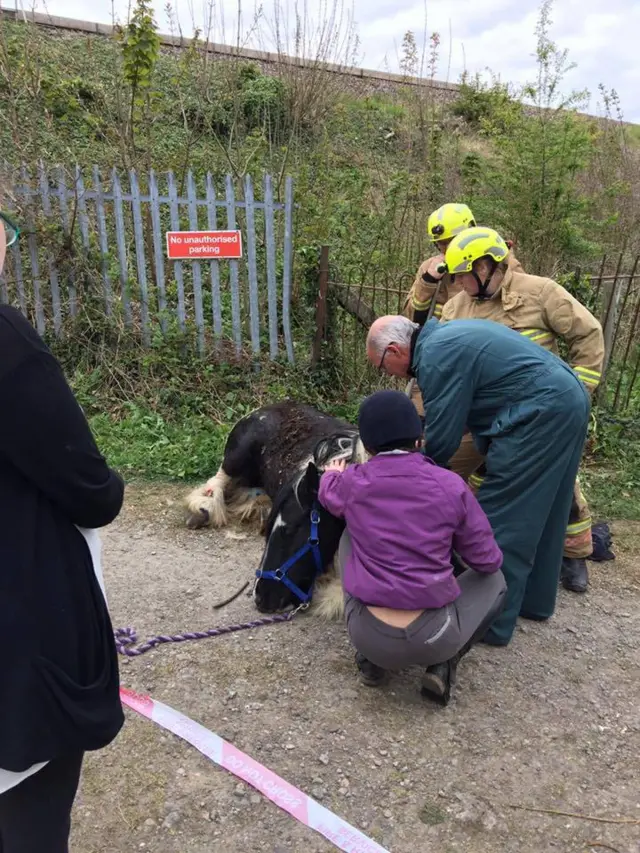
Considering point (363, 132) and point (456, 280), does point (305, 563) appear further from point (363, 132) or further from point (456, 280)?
point (363, 132)

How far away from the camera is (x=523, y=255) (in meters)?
8.55

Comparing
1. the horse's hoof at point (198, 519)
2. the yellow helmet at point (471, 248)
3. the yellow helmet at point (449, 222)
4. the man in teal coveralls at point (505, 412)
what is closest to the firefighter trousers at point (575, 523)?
the man in teal coveralls at point (505, 412)

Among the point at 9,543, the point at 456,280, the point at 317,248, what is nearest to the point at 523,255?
the point at 317,248

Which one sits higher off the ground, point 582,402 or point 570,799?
point 582,402

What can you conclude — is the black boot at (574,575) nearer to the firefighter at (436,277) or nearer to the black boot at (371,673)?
the firefighter at (436,277)

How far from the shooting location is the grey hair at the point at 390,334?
11.4ft

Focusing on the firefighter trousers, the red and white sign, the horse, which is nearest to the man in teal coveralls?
the firefighter trousers

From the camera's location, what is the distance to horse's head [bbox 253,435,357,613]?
152 inches

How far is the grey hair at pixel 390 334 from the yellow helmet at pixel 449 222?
1.59 m

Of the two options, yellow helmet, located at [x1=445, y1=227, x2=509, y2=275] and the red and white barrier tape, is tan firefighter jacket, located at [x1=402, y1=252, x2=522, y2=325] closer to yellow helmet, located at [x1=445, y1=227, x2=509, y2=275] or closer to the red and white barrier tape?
yellow helmet, located at [x1=445, y1=227, x2=509, y2=275]

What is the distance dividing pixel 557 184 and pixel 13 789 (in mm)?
8422

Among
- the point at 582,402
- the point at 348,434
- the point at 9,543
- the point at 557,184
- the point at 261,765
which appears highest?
the point at 557,184

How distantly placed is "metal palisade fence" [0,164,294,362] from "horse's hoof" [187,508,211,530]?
8.53 feet

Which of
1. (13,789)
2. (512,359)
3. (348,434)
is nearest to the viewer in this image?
(13,789)
